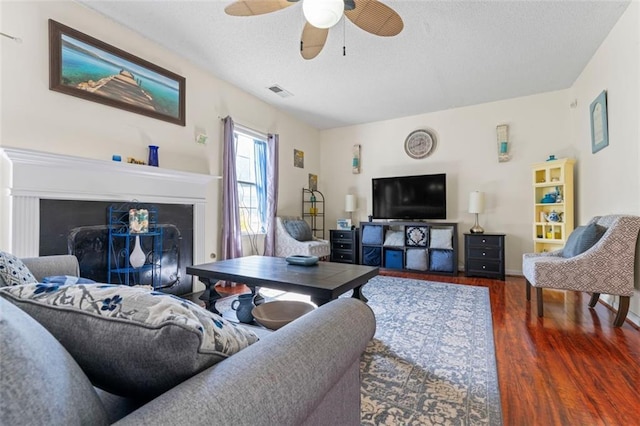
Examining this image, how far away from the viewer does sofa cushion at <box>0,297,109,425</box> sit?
33 cm

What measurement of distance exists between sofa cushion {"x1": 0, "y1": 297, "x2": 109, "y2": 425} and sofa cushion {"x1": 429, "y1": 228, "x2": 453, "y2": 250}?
Answer: 4.43 m

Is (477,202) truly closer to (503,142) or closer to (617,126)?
(503,142)

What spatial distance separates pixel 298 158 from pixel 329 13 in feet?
11.4

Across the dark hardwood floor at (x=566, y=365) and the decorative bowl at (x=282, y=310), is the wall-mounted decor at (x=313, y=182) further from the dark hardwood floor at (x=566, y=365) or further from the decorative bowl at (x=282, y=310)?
the decorative bowl at (x=282, y=310)

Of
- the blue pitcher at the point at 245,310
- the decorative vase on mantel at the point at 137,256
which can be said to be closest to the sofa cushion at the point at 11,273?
the blue pitcher at the point at 245,310

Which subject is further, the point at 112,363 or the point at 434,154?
the point at 434,154

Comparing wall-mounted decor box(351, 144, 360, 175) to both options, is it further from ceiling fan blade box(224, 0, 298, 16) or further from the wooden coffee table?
ceiling fan blade box(224, 0, 298, 16)

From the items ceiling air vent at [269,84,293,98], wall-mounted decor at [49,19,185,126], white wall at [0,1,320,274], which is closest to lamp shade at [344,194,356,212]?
ceiling air vent at [269,84,293,98]

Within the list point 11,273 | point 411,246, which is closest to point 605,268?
point 411,246

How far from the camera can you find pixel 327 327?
2.48 ft

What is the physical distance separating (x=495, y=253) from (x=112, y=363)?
4.45 metres

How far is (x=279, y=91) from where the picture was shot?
407 centimetres

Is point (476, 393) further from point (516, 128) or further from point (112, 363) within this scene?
point (516, 128)

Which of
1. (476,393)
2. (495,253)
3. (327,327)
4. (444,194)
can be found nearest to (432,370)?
(476,393)
